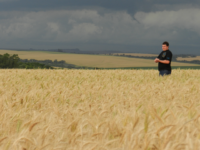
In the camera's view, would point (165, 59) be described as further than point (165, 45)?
Yes

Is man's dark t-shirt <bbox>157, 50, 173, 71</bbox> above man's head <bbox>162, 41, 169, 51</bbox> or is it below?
below

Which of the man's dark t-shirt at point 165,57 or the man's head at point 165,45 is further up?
the man's head at point 165,45

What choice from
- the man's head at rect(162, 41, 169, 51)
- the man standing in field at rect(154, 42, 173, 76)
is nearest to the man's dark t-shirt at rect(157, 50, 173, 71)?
the man standing in field at rect(154, 42, 173, 76)

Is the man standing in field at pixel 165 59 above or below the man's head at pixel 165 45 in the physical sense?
below

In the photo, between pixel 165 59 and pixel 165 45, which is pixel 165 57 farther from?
pixel 165 45

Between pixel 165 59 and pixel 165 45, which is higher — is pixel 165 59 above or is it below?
below

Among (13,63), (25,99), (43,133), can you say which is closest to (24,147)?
(43,133)

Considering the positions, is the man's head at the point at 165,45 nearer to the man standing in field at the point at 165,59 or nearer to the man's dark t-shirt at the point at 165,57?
the man standing in field at the point at 165,59

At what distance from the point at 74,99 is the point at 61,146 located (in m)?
2.85

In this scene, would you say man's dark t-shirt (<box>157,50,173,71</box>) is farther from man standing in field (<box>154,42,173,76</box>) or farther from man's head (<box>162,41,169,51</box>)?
man's head (<box>162,41,169,51</box>)

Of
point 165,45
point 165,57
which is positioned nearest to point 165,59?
point 165,57

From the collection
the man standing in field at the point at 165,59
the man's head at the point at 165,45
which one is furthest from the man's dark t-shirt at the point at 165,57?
the man's head at the point at 165,45

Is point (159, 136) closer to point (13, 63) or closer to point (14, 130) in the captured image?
point (14, 130)

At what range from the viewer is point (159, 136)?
2062 mm
